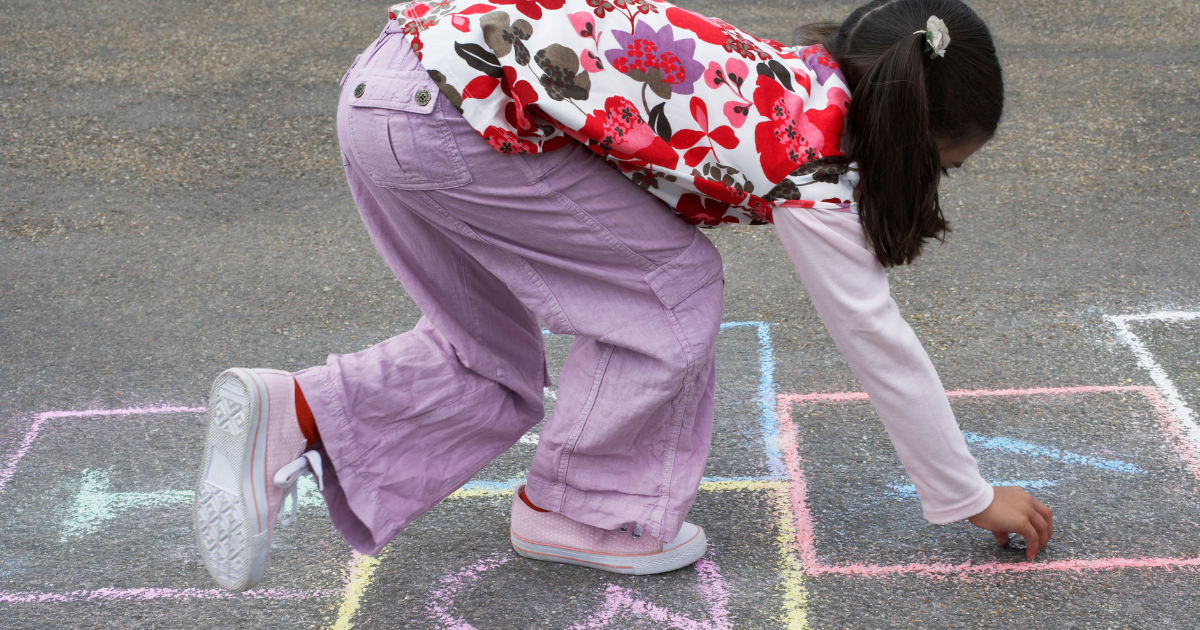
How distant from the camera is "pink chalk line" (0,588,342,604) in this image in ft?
6.20

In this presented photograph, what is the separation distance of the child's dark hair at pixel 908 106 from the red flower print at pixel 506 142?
48 cm

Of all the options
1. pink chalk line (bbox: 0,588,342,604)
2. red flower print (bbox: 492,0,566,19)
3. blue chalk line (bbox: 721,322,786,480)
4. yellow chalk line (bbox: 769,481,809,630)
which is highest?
red flower print (bbox: 492,0,566,19)

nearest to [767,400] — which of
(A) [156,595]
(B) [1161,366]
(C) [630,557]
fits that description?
(C) [630,557]

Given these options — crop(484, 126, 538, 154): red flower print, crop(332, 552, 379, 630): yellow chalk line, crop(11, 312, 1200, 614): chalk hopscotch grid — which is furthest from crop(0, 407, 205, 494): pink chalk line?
crop(484, 126, 538, 154): red flower print

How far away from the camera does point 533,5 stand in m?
1.54

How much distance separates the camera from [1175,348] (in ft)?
8.37

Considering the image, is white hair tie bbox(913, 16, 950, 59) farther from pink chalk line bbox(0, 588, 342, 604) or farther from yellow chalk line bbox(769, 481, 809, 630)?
pink chalk line bbox(0, 588, 342, 604)

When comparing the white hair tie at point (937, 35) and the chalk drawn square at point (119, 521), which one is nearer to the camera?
the white hair tie at point (937, 35)

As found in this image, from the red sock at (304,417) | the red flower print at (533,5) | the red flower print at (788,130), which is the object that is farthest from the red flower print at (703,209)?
the red sock at (304,417)

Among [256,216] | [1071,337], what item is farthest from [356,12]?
[1071,337]

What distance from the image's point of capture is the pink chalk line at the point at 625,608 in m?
1.79

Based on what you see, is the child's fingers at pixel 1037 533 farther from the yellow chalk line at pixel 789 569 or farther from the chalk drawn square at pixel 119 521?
the chalk drawn square at pixel 119 521

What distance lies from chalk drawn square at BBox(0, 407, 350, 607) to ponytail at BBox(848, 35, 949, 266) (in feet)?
3.73

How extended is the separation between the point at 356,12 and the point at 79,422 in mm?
3995
